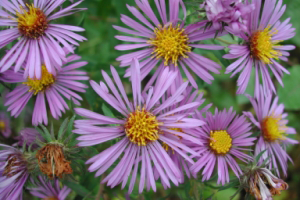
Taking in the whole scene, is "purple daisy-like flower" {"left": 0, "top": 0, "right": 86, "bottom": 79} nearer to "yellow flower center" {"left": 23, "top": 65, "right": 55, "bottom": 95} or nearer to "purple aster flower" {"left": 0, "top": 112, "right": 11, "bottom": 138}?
"yellow flower center" {"left": 23, "top": 65, "right": 55, "bottom": 95}

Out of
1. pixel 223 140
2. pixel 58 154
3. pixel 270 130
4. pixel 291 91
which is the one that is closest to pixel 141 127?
pixel 58 154

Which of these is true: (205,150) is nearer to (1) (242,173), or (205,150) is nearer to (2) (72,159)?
(1) (242,173)

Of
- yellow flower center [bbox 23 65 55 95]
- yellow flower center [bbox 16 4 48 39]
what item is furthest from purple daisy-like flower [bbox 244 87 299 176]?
yellow flower center [bbox 16 4 48 39]

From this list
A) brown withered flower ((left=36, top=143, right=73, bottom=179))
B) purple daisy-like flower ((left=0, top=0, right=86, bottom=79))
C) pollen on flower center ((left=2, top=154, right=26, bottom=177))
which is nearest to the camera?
brown withered flower ((left=36, top=143, right=73, bottom=179))

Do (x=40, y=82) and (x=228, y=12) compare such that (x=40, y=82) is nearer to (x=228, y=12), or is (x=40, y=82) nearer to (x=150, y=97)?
(x=150, y=97)

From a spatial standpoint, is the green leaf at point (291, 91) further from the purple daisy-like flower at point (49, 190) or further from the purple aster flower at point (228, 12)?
the purple daisy-like flower at point (49, 190)

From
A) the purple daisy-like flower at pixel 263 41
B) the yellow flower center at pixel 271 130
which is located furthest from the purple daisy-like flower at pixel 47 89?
the yellow flower center at pixel 271 130
